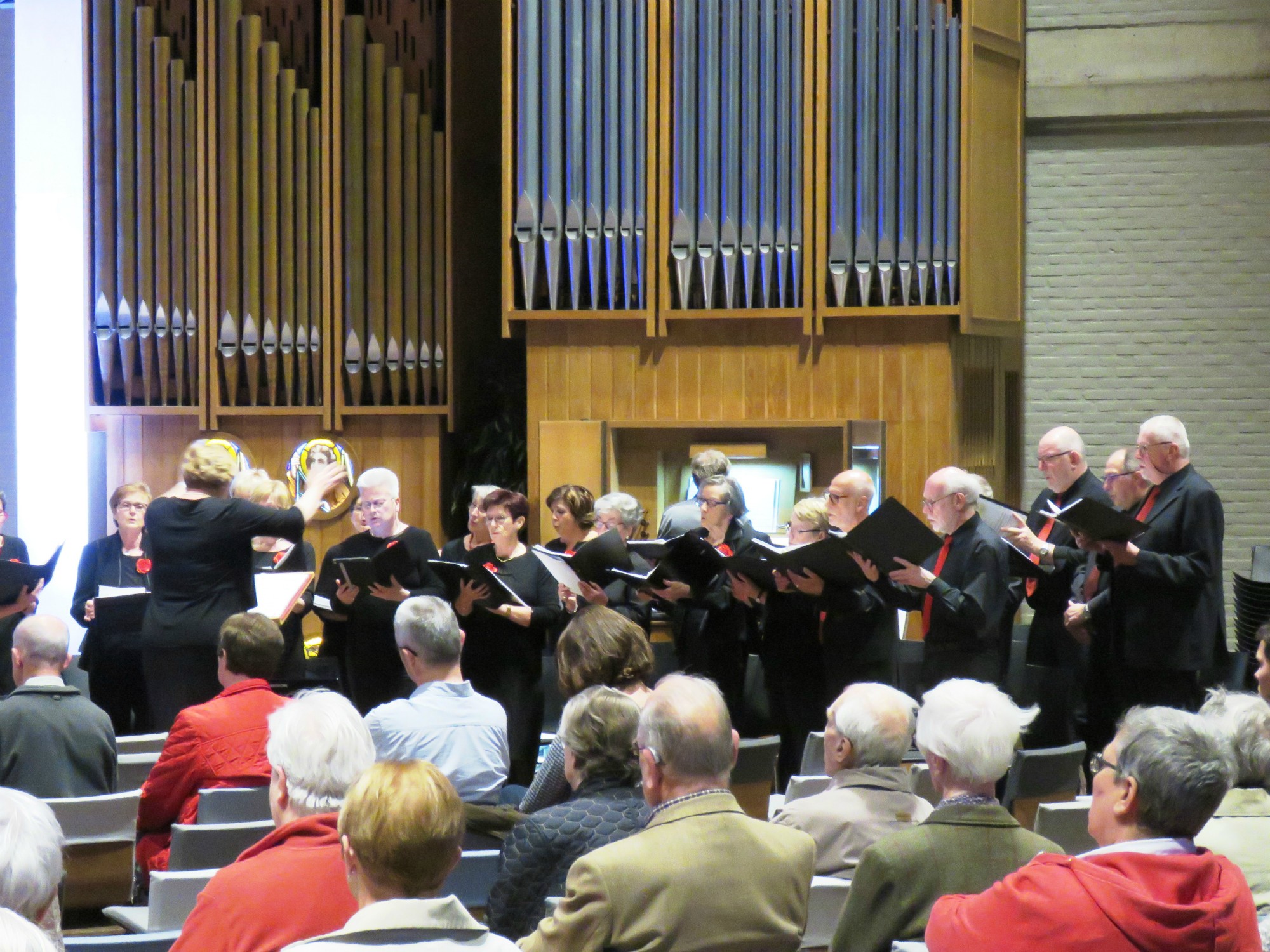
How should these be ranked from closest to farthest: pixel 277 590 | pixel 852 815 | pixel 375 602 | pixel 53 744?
pixel 852 815
pixel 53 744
pixel 277 590
pixel 375 602

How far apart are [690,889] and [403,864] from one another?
22.5 inches

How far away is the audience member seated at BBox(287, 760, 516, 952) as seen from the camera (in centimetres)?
210

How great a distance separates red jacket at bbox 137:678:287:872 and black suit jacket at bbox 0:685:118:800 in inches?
11.1

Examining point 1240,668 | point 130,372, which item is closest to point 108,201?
point 130,372

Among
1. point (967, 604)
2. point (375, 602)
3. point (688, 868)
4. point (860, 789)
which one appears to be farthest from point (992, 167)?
point (688, 868)

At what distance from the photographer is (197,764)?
3842mm

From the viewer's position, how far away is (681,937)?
2.52 metres

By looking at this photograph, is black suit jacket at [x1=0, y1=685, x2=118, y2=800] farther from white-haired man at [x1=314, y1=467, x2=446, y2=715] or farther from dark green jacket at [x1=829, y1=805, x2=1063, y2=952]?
dark green jacket at [x1=829, y1=805, x2=1063, y2=952]

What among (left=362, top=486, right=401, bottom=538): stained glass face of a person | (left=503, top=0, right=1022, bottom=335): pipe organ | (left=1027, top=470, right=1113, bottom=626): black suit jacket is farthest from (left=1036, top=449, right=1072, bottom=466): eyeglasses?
(left=362, top=486, right=401, bottom=538): stained glass face of a person

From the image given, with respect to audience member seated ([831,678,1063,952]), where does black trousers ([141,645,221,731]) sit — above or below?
below

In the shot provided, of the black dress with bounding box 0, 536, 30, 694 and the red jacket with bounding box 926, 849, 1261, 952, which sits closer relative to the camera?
the red jacket with bounding box 926, 849, 1261, 952

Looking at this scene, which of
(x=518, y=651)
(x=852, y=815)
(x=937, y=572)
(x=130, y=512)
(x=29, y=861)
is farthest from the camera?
(x=130, y=512)

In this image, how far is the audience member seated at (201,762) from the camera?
151 inches

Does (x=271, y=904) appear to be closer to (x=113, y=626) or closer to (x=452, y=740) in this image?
A: (x=452, y=740)
